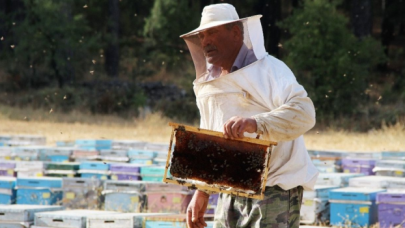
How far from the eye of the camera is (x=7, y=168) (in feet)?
32.0

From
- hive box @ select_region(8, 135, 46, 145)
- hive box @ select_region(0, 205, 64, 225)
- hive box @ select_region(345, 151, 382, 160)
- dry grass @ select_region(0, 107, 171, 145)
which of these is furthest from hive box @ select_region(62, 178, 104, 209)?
dry grass @ select_region(0, 107, 171, 145)

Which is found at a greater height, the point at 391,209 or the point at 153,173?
the point at 153,173

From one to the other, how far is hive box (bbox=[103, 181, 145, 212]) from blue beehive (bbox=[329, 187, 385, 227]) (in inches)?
78.1

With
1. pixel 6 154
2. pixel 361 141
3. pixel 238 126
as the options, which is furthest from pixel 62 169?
pixel 361 141

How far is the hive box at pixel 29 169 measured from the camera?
9.45 m

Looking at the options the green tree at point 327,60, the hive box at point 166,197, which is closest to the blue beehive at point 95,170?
the hive box at point 166,197

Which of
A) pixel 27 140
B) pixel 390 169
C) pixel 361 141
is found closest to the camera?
pixel 390 169

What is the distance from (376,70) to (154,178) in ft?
75.0

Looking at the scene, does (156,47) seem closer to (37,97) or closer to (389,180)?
(37,97)

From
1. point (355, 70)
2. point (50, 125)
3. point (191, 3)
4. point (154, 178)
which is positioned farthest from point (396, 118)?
point (191, 3)

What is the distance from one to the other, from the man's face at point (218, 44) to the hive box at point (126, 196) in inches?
187

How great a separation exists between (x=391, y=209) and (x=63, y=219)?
3.14 meters

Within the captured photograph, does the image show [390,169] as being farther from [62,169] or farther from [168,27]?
[168,27]

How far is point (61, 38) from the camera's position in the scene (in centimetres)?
2684
